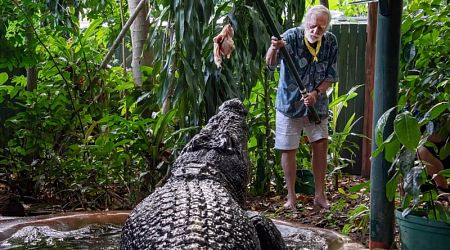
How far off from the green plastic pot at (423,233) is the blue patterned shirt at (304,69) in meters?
1.87

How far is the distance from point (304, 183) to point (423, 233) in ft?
8.50

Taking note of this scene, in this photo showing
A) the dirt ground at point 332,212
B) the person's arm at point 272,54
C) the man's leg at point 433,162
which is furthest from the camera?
the person's arm at point 272,54

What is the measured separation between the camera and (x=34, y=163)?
508cm

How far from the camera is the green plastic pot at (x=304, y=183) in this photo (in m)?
5.45

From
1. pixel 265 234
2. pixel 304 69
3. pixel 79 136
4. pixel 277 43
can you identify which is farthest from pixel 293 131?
pixel 265 234

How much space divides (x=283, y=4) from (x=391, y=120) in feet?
9.04

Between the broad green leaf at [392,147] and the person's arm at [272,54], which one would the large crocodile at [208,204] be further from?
the person's arm at [272,54]

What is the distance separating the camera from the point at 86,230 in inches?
139

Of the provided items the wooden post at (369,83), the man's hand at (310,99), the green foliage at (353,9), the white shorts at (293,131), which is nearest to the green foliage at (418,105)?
the man's hand at (310,99)

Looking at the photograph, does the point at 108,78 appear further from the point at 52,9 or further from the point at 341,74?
the point at 341,74

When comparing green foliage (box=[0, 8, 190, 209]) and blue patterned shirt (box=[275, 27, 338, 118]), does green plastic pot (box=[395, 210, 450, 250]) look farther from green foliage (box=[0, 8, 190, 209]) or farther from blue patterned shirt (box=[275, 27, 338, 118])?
green foliage (box=[0, 8, 190, 209])

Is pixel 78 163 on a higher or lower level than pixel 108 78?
lower

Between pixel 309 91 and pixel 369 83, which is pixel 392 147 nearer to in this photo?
pixel 309 91

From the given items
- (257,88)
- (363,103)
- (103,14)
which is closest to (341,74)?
(363,103)
